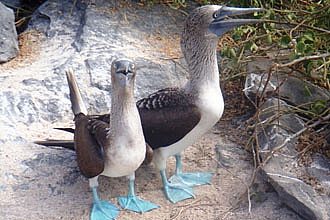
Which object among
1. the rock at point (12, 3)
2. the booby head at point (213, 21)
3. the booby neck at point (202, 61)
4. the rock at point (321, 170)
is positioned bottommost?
the rock at point (321, 170)

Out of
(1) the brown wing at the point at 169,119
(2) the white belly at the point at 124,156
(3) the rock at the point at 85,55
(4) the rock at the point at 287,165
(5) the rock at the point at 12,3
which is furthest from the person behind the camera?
(5) the rock at the point at 12,3

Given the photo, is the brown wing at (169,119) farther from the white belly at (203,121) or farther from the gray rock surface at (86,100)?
the gray rock surface at (86,100)

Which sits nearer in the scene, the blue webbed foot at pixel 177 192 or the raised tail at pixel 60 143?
the blue webbed foot at pixel 177 192

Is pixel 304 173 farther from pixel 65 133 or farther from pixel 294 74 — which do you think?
pixel 65 133

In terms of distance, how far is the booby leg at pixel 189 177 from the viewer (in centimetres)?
405

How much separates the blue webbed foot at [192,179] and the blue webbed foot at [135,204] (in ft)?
0.82

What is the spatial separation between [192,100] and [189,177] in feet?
1.61

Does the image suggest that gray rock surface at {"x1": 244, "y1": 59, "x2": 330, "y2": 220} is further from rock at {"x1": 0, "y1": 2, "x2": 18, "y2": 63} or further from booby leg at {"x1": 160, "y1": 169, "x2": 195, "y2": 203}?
rock at {"x1": 0, "y1": 2, "x2": 18, "y2": 63}

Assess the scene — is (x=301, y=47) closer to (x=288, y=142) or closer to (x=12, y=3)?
(x=288, y=142)

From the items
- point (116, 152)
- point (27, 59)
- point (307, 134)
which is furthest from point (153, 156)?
point (27, 59)

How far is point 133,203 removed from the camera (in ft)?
12.6

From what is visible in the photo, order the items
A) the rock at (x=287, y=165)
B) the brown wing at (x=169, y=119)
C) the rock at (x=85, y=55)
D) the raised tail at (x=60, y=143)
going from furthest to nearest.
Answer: the rock at (x=85, y=55), the raised tail at (x=60, y=143), the brown wing at (x=169, y=119), the rock at (x=287, y=165)

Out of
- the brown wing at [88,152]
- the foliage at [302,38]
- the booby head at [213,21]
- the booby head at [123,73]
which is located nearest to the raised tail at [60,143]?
the brown wing at [88,152]

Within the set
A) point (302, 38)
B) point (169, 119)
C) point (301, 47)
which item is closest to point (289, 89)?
point (302, 38)
